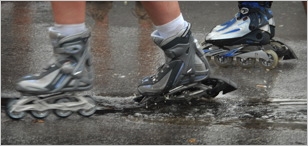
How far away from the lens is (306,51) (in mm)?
5418

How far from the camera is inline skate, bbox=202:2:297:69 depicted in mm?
4887

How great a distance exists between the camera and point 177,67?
3.97 metres

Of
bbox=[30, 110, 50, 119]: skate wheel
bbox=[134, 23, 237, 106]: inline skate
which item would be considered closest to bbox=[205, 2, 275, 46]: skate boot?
bbox=[134, 23, 237, 106]: inline skate

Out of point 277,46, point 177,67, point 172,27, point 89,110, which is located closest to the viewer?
point 89,110

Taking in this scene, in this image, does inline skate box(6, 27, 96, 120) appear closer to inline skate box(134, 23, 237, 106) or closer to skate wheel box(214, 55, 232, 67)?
inline skate box(134, 23, 237, 106)

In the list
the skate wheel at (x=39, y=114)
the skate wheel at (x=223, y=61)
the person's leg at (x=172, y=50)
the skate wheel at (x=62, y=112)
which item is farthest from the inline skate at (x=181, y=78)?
the skate wheel at (x=223, y=61)

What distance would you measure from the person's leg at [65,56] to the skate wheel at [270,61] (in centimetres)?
164

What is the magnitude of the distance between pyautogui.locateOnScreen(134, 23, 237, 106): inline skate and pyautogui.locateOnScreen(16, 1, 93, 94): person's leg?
1.58 feet

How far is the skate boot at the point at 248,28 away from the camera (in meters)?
4.88

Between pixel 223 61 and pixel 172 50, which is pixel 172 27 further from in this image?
pixel 223 61

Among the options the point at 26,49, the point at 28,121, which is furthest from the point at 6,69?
the point at 28,121

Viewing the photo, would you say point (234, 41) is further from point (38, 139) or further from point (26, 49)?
point (38, 139)

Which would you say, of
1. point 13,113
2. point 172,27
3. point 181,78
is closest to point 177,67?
point 181,78

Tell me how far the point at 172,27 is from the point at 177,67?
9.0 inches
